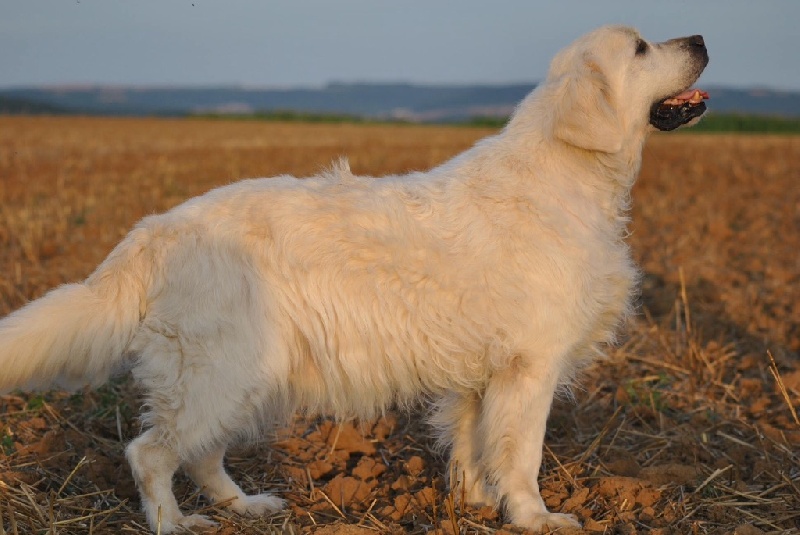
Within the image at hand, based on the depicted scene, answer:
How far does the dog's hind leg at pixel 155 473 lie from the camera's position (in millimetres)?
3594

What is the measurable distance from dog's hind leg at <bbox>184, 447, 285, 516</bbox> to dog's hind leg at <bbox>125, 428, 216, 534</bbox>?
1.11 ft

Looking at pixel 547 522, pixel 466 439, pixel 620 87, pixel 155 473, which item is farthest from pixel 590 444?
pixel 155 473

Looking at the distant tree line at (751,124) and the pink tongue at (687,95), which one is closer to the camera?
the pink tongue at (687,95)

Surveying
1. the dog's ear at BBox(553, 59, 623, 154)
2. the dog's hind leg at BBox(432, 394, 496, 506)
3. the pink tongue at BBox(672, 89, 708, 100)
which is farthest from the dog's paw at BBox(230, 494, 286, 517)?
the pink tongue at BBox(672, 89, 708, 100)

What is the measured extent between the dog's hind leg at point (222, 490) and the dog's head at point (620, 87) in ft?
7.57

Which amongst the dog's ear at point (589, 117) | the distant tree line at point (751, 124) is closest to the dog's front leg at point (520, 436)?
the dog's ear at point (589, 117)

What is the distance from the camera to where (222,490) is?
4102 mm

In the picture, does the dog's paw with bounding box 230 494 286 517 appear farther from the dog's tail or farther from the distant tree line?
the distant tree line

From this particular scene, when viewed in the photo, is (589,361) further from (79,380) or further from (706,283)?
(706,283)

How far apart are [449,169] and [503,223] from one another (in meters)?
0.47

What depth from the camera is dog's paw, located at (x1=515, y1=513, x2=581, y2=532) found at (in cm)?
372

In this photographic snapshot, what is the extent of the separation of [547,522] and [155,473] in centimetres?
177

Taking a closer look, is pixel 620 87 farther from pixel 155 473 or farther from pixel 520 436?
pixel 155 473

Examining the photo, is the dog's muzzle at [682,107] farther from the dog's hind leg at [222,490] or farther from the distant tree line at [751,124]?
the distant tree line at [751,124]
